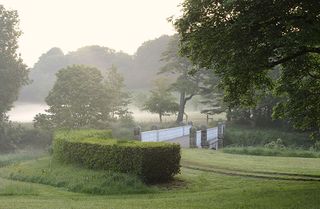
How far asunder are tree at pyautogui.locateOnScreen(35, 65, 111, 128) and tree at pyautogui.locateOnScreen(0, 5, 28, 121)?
19.0 ft

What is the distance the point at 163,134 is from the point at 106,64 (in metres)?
74.0

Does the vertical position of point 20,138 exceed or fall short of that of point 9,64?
it falls short

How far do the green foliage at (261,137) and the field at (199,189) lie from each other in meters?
18.6

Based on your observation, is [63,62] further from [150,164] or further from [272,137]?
[150,164]

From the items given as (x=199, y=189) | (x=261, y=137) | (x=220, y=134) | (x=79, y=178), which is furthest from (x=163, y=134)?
(x=199, y=189)

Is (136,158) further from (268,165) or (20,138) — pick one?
(20,138)

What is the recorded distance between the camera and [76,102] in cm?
4403

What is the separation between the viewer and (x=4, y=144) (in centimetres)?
4556

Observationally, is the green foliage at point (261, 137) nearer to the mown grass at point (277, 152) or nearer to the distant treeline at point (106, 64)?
the mown grass at point (277, 152)

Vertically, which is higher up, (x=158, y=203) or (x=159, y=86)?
(x=159, y=86)

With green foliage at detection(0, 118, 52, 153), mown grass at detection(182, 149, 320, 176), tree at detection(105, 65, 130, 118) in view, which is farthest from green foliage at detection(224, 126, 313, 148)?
green foliage at detection(0, 118, 52, 153)

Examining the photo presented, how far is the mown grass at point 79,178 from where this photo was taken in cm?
1698

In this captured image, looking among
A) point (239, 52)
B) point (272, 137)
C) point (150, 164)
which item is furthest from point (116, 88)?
point (239, 52)

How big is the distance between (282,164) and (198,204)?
41.0ft
